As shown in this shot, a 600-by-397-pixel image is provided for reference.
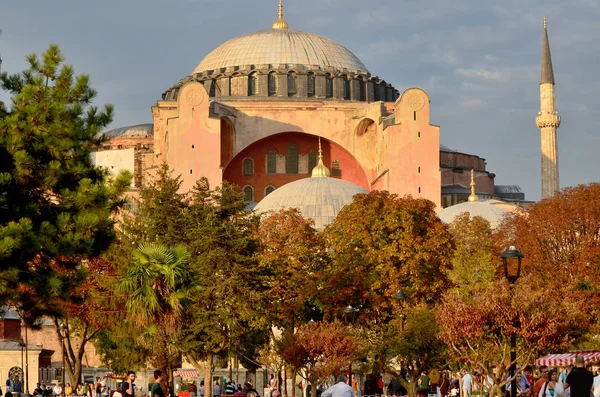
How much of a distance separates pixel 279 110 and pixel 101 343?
26.0 meters

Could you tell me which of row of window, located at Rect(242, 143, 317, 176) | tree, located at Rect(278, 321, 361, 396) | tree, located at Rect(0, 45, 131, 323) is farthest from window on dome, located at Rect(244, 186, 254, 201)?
tree, located at Rect(0, 45, 131, 323)

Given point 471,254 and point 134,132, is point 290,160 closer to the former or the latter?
point 134,132

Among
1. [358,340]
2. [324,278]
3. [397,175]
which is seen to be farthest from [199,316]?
[397,175]

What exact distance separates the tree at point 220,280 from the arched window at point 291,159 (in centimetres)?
3340

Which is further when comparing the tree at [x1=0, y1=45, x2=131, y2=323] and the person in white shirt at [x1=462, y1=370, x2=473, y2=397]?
the person in white shirt at [x1=462, y1=370, x2=473, y2=397]

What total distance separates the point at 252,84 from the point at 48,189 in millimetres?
47696

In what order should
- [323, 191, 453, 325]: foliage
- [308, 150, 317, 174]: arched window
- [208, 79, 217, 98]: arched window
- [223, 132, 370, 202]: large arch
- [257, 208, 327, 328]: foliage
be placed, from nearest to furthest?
[257, 208, 327, 328]: foliage, [323, 191, 453, 325]: foliage, [223, 132, 370, 202]: large arch, [308, 150, 317, 174]: arched window, [208, 79, 217, 98]: arched window

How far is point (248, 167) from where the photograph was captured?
68.4m

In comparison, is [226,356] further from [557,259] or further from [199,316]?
[557,259]

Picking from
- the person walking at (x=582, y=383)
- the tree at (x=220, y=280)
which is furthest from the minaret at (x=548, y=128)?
the person walking at (x=582, y=383)

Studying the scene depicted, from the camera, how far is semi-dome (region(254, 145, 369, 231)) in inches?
2263

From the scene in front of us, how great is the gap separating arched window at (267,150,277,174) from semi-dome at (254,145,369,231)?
753cm

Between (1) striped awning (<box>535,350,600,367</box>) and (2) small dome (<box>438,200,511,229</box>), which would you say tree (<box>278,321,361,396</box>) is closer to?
(1) striped awning (<box>535,350,600,367</box>)

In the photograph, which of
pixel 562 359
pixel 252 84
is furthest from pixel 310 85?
pixel 562 359
